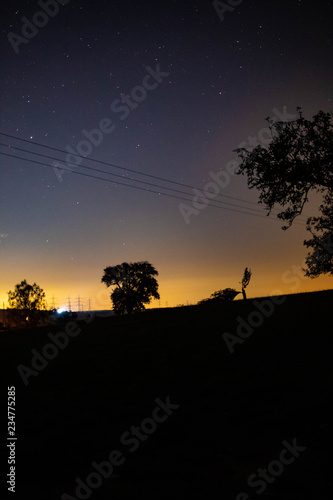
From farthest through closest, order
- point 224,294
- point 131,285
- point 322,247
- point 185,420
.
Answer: point 131,285 < point 224,294 < point 322,247 < point 185,420

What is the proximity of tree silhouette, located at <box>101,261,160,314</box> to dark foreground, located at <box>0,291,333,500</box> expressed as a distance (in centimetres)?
6375

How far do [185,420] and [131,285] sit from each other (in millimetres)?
73460

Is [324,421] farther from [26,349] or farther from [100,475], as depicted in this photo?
[26,349]

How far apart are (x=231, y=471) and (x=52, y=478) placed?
132 inches

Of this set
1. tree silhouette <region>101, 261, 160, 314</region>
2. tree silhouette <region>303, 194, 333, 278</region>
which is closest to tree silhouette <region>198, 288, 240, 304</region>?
tree silhouette <region>101, 261, 160, 314</region>

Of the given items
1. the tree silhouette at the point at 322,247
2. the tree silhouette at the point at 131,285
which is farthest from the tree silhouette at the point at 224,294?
the tree silhouette at the point at 322,247

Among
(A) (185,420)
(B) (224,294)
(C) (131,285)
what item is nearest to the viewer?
(A) (185,420)

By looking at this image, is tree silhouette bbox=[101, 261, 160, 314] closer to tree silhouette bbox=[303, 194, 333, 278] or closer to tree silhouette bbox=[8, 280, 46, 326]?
tree silhouette bbox=[8, 280, 46, 326]

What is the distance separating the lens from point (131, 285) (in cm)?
8169

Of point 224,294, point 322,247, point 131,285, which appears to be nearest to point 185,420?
point 322,247

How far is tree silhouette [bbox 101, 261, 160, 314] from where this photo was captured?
79.9m

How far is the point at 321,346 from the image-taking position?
12.6 metres

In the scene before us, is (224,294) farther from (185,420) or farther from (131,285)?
(185,420)

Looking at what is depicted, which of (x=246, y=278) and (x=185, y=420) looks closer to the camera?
(x=185, y=420)
